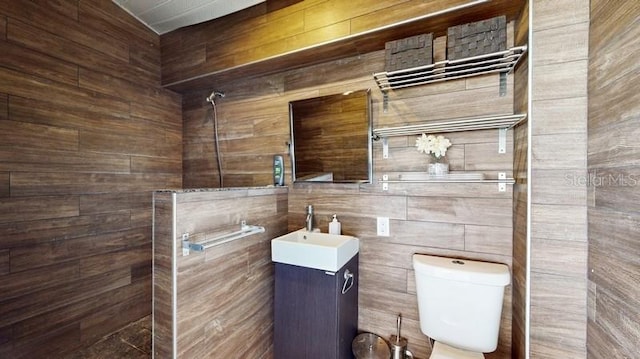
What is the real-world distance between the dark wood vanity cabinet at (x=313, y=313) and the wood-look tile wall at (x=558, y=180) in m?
0.90

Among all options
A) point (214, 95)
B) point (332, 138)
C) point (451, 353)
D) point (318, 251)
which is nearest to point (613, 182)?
point (451, 353)

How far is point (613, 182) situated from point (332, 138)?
4.56 feet

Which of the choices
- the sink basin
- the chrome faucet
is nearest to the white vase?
the sink basin

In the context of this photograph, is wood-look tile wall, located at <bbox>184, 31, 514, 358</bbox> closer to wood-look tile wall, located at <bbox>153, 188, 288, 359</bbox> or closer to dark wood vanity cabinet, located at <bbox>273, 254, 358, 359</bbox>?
dark wood vanity cabinet, located at <bbox>273, 254, 358, 359</bbox>

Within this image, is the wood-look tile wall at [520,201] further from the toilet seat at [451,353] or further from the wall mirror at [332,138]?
the wall mirror at [332,138]

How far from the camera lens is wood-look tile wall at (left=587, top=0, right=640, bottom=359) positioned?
2.72 ft

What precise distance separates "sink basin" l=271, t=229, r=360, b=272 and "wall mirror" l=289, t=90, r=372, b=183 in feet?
1.38

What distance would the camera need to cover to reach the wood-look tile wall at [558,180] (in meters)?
1.11

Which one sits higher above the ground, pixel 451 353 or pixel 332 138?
pixel 332 138

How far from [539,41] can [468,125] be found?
0.45 metres

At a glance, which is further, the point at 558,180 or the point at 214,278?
the point at 214,278

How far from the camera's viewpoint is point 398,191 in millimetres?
1683

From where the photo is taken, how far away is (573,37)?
113 centimetres

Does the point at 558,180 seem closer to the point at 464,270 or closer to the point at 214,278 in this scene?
the point at 464,270
